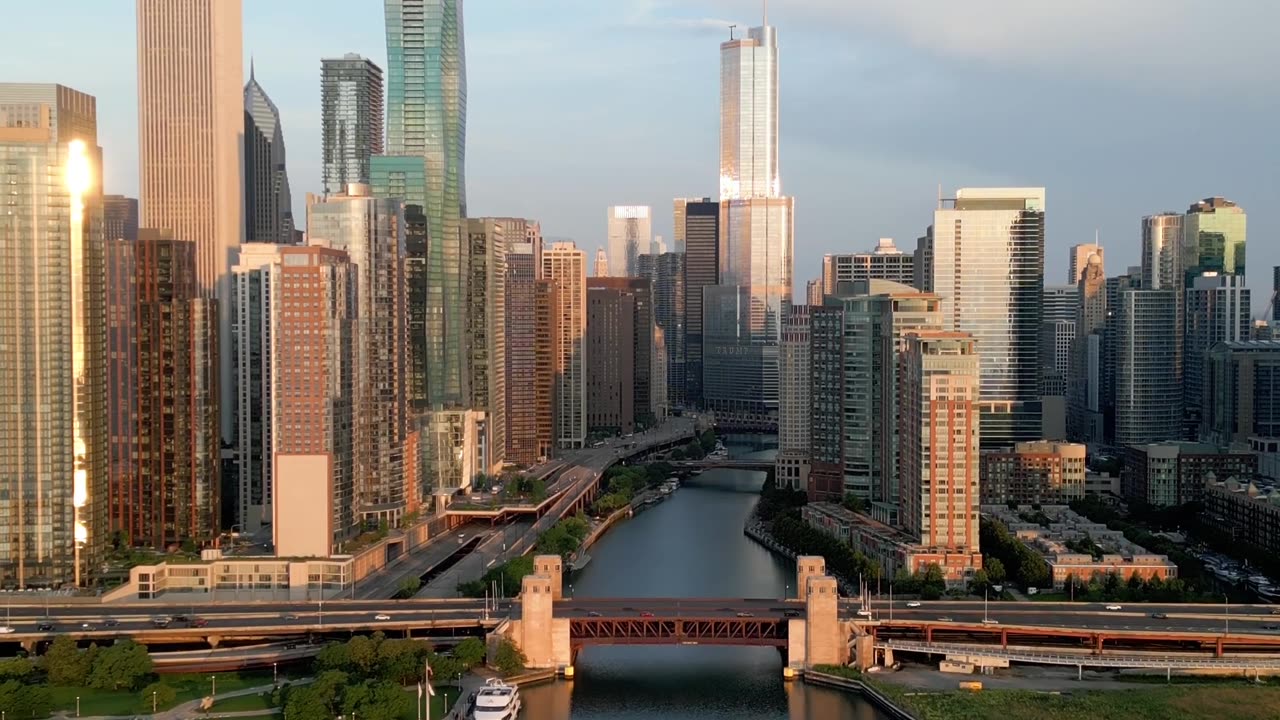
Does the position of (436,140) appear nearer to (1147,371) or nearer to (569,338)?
(569,338)

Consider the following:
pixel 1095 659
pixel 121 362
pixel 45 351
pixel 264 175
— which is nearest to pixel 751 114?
pixel 264 175

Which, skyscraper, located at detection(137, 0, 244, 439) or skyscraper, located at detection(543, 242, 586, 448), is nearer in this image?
skyscraper, located at detection(137, 0, 244, 439)

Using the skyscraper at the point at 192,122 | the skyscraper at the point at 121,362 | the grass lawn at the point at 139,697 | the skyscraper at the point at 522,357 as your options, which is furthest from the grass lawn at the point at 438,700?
the skyscraper at the point at 522,357

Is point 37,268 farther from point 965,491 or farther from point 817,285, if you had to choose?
point 817,285

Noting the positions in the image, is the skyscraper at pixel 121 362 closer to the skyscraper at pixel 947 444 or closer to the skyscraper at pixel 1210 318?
the skyscraper at pixel 947 444

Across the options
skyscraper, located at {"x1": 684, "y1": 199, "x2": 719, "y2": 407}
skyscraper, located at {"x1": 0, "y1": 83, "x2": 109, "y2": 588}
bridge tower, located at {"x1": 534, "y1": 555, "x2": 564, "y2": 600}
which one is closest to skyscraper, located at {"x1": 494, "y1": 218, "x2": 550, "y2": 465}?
skyscraper, located at {"x1": 0, "y1": 83, "x2": 109, "y2": 588}

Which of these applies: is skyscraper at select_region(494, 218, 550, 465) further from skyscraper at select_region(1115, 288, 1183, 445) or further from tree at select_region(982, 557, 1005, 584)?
tree at select_region(982, 557, 1005, 584)
